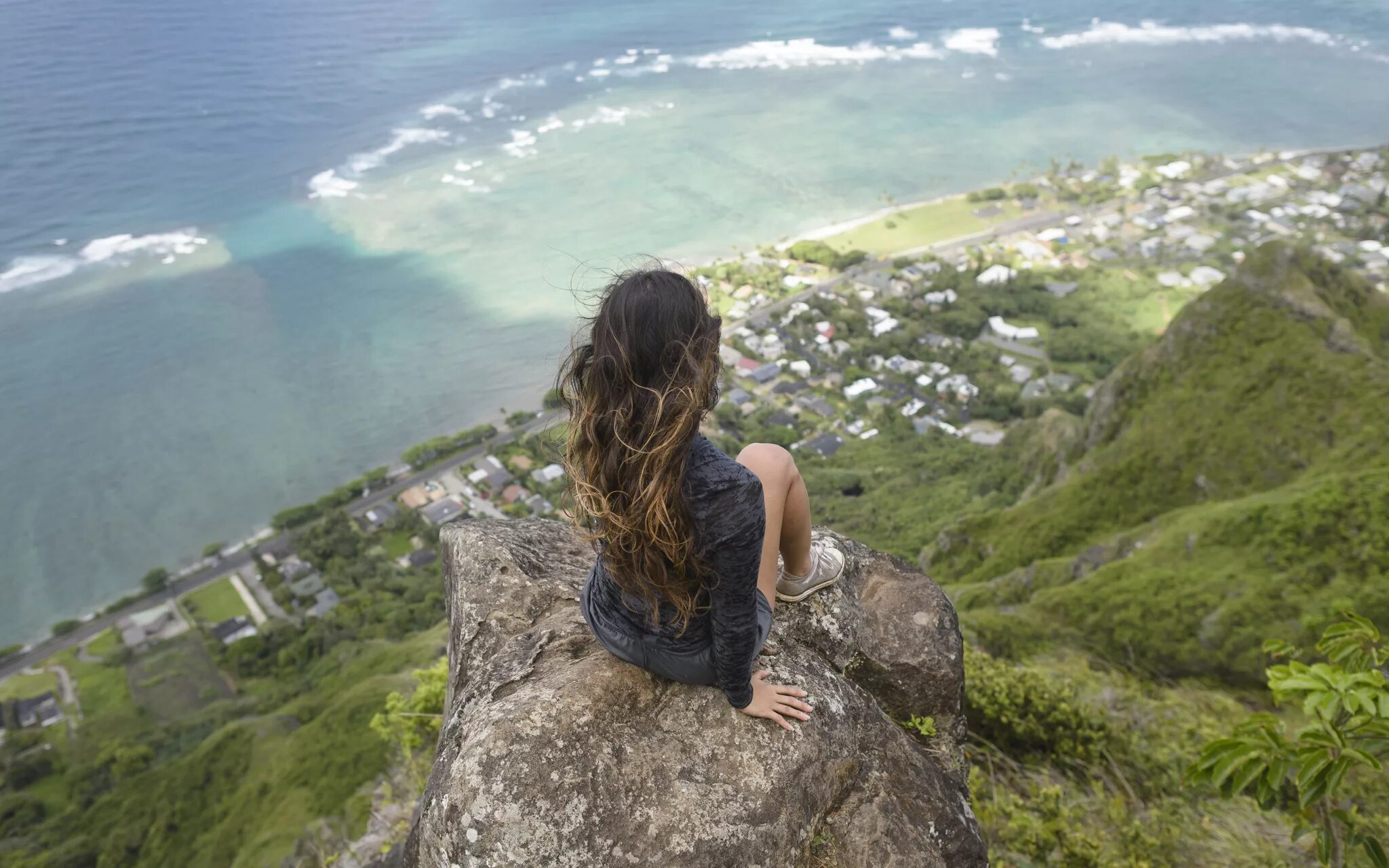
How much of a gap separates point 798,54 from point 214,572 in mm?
74383

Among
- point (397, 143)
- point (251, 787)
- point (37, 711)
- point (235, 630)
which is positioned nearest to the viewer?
point (251, 787)

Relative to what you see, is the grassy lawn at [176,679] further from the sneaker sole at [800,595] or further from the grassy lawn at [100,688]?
the sneaker sole at [800,595]

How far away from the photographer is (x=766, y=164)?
2409 inches

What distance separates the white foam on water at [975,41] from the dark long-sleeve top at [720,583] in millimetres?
96152

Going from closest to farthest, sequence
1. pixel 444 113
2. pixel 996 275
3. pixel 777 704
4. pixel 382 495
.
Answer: pixel 777 704 → pixel 382 495 → pixel 996 275 → pixel 444 113

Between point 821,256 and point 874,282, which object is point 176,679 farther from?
point 874,282

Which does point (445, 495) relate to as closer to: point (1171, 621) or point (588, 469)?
point (1171, 621)

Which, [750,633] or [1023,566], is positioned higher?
[750,633]

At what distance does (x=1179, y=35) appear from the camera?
90.8 m

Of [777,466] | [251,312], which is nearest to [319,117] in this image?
[251,312]

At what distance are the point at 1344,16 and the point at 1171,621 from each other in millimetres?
118445

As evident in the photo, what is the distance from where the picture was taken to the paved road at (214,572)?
30.6 metres

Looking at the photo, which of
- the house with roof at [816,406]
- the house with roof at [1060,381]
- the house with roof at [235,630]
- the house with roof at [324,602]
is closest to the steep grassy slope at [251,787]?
the house with roof at [324,602]

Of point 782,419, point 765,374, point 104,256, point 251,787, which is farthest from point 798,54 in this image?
point 251,787
